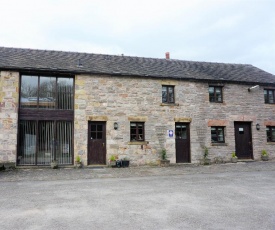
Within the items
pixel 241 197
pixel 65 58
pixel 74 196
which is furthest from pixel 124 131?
pixel 241 197

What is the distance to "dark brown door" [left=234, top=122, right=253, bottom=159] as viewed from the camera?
15742mm

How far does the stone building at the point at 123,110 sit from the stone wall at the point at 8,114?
47 mm

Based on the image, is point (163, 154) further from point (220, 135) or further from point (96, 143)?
point (220, 135)

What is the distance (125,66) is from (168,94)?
130 inches

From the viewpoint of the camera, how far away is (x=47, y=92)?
1348cm

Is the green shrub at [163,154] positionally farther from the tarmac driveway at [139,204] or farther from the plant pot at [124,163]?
the tarmac driveway at [139,204]

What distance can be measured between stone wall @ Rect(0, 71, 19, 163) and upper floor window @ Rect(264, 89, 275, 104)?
15.8 metres

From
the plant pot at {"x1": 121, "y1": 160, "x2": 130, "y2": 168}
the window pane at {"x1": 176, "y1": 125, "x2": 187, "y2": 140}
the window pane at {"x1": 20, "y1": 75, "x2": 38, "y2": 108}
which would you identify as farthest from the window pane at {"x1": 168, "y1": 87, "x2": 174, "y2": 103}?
the window pane at {"x1": 20, "y1": 75, "x2": 38, "y2": 108}

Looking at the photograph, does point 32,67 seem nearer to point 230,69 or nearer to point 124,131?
point 124,131

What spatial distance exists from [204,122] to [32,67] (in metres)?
10.5

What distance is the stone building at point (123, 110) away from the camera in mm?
12898

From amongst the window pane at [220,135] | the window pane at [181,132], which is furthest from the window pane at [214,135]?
the window pane at [181,132]

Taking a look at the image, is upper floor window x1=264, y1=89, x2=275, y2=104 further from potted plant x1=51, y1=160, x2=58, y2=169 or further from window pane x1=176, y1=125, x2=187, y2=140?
potted plant x1=51, y1=160, x2=58, y2=169

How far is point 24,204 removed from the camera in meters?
5.86
